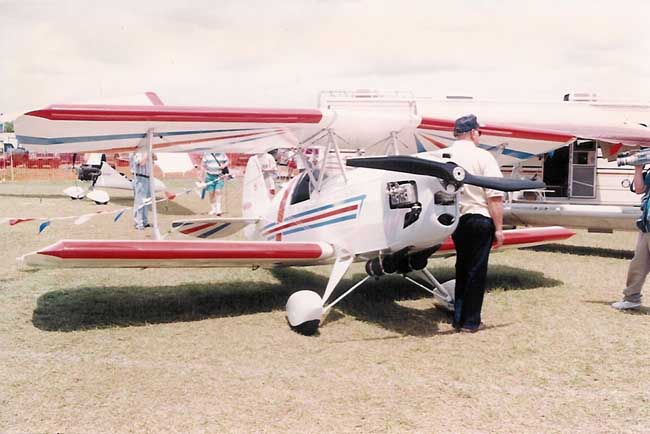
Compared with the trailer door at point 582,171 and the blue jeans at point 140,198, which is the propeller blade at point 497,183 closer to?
the trailer door at point 582,171

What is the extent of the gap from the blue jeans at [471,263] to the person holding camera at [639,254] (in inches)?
68.0

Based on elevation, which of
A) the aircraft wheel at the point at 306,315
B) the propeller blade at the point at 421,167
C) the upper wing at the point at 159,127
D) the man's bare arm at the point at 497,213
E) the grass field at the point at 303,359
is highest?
the upper wing at the point at 159,127

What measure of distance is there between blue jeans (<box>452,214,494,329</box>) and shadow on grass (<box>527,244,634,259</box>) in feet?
19.1

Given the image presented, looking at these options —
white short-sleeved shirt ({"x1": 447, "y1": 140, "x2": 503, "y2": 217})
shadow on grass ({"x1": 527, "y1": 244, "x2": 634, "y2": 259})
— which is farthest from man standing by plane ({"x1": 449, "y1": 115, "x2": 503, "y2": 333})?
shadow on grass ({"x1": 527, "y1": 244, "x2": 634, "y2": 259})

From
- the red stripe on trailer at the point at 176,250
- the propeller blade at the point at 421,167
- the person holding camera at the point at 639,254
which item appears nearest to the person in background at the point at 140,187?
the red stripe on trailer at the point at 176,250

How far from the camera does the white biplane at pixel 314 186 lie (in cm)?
500

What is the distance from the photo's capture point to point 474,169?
16.4ft

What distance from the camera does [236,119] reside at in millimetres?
5812

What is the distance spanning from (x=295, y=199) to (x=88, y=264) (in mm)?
2510

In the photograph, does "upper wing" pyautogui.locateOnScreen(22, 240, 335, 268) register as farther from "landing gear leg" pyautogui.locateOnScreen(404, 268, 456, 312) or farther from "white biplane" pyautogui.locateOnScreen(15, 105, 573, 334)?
"landing gear leg" pyautogui.locateOnScreen(404, 268, 456, 312)

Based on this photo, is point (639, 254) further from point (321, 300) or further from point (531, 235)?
point (321, 300)

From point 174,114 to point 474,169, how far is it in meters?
2.80

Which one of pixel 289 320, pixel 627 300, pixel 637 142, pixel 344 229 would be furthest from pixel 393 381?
pixel 637 142

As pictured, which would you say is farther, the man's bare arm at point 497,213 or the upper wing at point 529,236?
the upper wing at point 529,236
